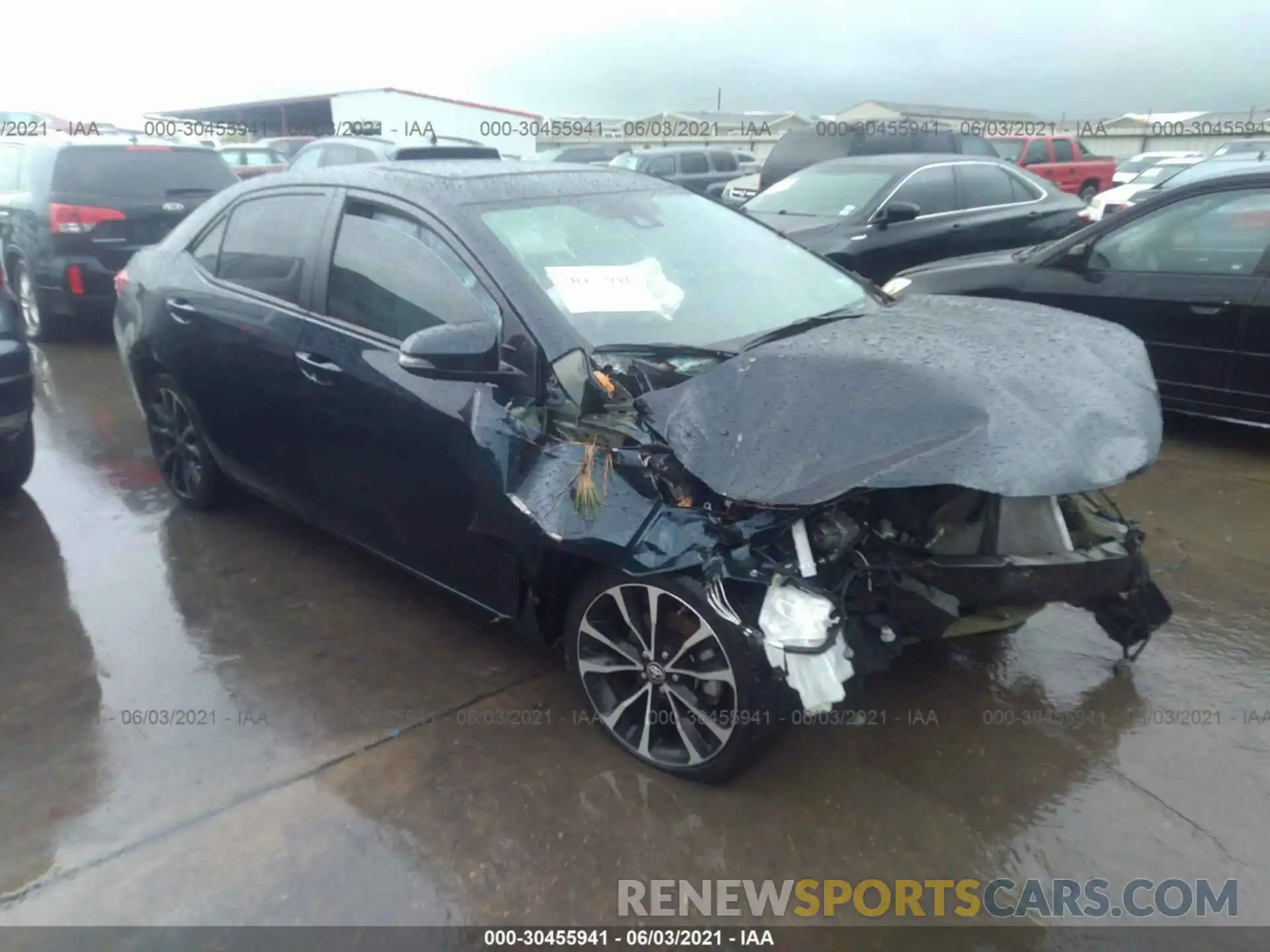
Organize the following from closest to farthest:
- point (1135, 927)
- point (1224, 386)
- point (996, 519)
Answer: point (1135, 927) < point (996, 519) < point (1224, 386)

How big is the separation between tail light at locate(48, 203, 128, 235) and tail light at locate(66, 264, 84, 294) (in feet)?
0.89

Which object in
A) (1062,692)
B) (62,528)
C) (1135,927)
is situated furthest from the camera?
(62,528)

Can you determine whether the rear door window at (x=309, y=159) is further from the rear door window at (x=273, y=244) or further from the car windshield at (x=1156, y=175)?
the car windshield at (x=1156, y=175)

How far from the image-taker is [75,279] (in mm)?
7699

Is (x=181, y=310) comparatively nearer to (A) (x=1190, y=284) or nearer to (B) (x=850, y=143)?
(A) (x=1190, y=284)

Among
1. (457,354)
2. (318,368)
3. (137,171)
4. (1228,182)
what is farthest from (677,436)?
(137,171)

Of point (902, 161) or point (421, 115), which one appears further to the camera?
point (421, 115)

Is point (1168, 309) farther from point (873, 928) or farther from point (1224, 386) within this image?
point (873, 928)

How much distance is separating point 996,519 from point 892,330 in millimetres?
697

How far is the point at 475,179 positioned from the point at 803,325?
1.25 metres

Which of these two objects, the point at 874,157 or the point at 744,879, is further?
the point at 874,157

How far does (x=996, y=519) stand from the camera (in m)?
2.65

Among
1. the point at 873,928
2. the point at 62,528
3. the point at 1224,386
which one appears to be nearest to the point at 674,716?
the point at 873,928

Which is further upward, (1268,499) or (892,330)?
(892,330)
